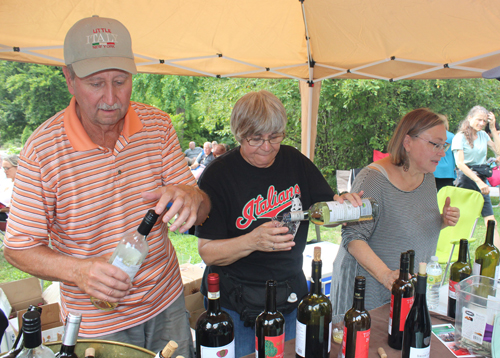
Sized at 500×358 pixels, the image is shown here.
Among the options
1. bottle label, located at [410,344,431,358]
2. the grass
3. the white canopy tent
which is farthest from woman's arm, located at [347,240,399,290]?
the grass

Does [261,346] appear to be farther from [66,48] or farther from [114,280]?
[66,48]

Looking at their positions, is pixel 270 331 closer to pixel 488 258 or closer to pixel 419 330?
pixel 419 330

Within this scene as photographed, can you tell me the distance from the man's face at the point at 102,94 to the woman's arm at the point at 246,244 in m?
0.66

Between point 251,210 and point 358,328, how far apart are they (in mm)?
755

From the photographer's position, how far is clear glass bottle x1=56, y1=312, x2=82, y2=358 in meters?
0.80

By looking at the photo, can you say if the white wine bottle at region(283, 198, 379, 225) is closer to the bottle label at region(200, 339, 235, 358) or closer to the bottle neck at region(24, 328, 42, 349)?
the bottle label at region(200, 339, 235, 358)

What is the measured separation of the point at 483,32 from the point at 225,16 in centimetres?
202

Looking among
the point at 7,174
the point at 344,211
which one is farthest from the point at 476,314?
the point at 7,174

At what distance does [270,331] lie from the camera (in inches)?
44.1

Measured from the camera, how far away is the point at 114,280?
109 cm

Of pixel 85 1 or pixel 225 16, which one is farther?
pixel 225 16

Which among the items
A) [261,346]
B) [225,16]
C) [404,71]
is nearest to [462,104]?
[404,71]

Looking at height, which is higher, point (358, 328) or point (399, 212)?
point (399, 212)

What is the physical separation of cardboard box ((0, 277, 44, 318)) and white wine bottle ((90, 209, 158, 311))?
1735 millimetres
